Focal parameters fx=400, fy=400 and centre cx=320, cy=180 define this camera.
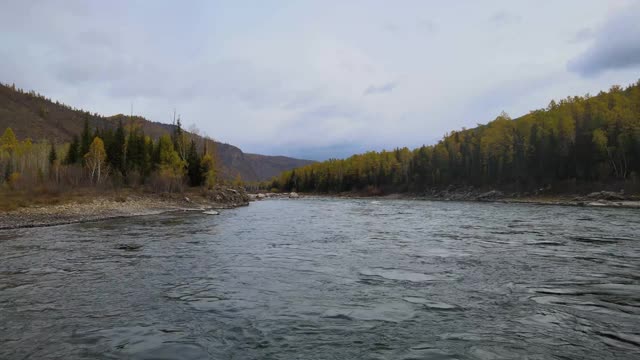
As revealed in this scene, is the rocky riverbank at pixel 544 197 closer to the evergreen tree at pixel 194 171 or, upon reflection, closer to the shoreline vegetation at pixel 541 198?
the shoreline vegetation at pixel 541 198

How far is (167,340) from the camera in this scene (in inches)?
333

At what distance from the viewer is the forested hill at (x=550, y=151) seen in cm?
7894

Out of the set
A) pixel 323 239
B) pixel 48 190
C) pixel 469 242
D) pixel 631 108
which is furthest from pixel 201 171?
pixel 631 108

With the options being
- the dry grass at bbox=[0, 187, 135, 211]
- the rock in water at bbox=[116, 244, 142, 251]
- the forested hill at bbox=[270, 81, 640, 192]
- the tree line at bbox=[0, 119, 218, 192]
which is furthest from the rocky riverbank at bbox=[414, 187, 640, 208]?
the dry grass at bbox=[0, 187, 135, 211]

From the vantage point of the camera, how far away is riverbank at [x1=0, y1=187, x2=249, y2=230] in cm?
3884

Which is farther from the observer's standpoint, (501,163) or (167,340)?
(501,163)

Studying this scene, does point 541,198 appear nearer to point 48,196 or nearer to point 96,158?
point 48,196

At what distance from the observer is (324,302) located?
1125cm

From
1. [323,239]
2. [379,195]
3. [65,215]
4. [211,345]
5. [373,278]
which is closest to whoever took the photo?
[211,345]

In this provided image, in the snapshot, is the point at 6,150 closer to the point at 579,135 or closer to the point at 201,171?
the point at 201,171

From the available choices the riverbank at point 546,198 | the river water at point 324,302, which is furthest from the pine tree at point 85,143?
the riverbank at point 546,198

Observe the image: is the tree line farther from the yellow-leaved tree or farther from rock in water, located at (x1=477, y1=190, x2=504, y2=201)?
rock in water, located at (x1=477, y1=190, x2=504, y2=201)

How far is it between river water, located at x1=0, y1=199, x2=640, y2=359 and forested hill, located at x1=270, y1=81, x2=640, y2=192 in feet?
228

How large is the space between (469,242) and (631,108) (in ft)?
284
